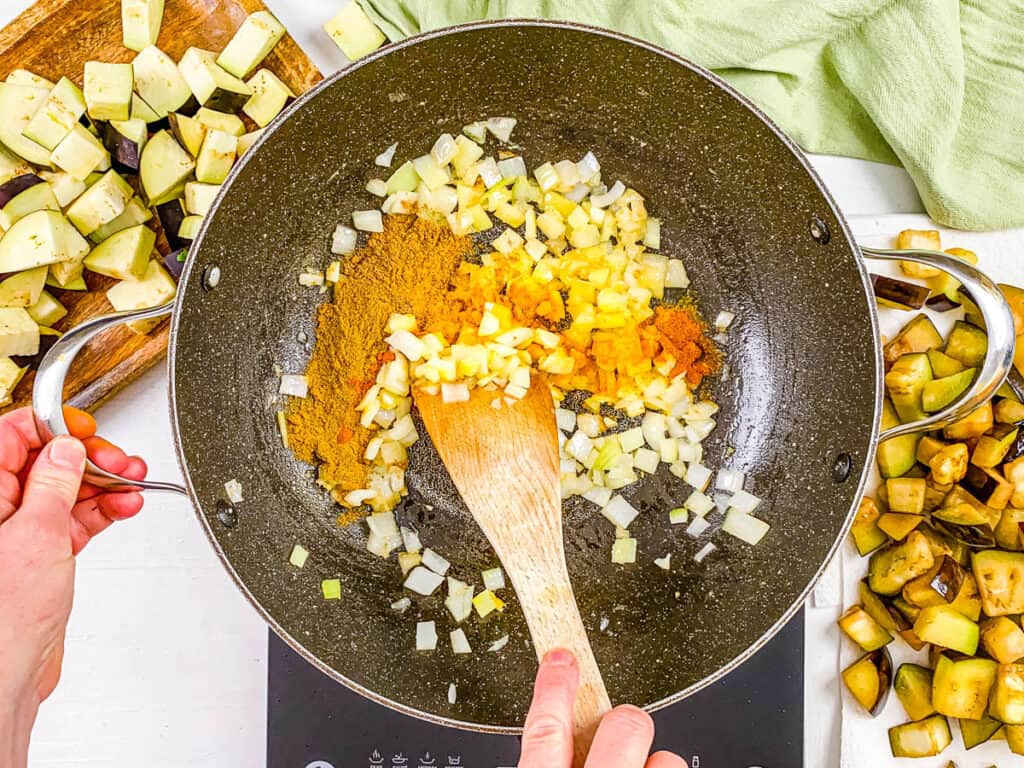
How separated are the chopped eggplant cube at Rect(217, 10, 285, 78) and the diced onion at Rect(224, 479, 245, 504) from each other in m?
0.55

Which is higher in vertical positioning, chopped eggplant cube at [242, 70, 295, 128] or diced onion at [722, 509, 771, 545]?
chopped eggplant cube at [242, 70, 295, 128]

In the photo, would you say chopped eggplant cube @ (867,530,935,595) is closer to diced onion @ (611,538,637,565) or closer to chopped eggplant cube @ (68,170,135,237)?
diced onion @ (611,538,637,565)

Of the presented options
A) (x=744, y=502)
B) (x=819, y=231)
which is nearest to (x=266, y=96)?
(x=819, y=231)

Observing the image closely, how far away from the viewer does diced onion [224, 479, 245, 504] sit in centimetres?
113

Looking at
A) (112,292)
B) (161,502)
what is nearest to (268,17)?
(112,292)

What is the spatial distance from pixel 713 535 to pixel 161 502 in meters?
0.80

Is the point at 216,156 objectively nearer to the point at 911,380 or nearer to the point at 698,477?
the point at 698,477

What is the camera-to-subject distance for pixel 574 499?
126 centimetres

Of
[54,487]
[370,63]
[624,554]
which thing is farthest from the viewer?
[624,554]

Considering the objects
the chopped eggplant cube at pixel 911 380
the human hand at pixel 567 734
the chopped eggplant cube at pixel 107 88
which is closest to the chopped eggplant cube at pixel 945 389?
the chopped eggplant cube at pixel 911 380

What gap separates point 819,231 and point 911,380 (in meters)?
0.24

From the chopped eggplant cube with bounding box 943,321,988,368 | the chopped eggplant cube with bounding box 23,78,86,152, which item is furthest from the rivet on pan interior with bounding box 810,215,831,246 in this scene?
the chopped eggplant cube with bounding box 23,78,86,152

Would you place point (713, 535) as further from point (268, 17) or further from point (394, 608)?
point (268, 17)

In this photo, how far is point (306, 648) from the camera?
111cm
